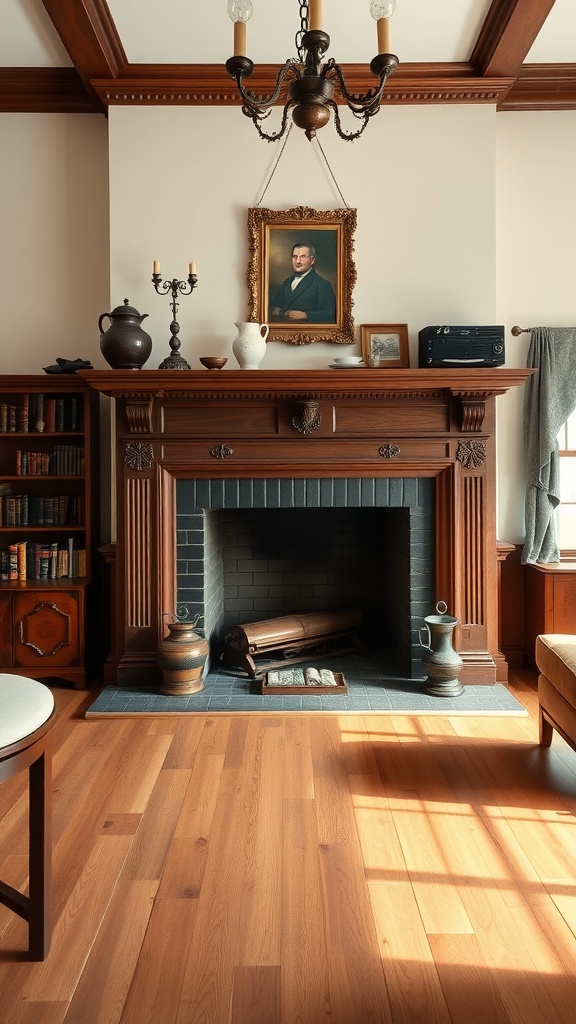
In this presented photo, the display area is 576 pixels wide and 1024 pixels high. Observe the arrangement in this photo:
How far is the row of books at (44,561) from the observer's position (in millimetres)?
4047

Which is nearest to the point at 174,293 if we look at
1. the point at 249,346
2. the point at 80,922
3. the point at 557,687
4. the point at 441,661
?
the point at 249,346

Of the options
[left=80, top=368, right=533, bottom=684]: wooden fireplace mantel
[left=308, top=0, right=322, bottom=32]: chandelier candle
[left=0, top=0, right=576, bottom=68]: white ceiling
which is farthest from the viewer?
[left=80, top=368, right=533, bottom=684]: wooden fireplace mantel

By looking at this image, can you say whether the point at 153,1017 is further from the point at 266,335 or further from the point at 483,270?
the point at 483,270

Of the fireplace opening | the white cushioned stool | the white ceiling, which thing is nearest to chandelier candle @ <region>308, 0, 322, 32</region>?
the white ceiling

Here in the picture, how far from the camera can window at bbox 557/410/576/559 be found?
4312mm

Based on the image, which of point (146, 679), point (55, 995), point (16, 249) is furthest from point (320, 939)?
point (16, 249)

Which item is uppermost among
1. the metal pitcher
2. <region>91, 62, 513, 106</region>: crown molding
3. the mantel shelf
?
<region>91, 62, 513, 106</region>: crown molding

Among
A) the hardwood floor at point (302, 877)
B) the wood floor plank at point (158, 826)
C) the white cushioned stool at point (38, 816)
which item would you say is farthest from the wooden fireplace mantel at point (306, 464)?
the white cushioned stool at point (38, 816)

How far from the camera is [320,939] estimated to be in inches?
71.7

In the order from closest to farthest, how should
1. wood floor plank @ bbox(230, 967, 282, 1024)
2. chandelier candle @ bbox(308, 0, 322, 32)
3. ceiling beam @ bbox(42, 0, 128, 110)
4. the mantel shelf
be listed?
wood floor plank @ bbox(230, 967, 282, 1024) → chandelier candle @ bbox(308, 0, 322, 32) → ceiling beam @ bbox(42, 0, 128, 110) → the mantel shelf

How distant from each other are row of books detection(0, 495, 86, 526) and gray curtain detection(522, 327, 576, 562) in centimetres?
259

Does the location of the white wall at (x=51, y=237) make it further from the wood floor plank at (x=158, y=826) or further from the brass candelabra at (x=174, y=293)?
the wood floor plank at (x=158, y=826)

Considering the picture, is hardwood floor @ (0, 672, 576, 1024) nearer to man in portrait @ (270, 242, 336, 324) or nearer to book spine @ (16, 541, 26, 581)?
book spine @ (16, 541, 26, 581)

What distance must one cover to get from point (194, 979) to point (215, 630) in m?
2.63
